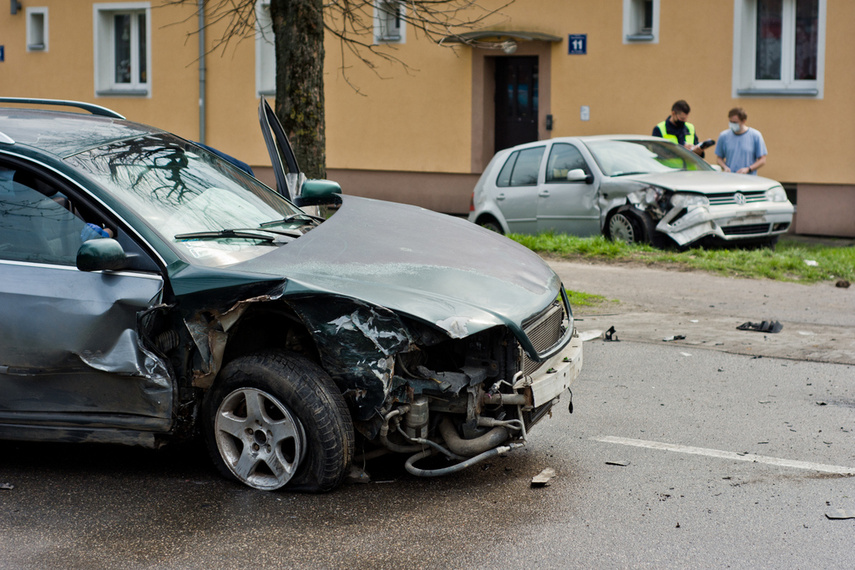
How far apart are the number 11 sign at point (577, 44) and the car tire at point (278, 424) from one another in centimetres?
1444

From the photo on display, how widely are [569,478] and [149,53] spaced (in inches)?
760

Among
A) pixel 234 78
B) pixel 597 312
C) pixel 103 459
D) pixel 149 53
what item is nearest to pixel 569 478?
pixel 103 459

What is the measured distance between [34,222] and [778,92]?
13989 mm

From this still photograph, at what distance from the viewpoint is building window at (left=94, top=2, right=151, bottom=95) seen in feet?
74.5

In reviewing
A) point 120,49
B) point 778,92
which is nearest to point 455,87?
point 778,92

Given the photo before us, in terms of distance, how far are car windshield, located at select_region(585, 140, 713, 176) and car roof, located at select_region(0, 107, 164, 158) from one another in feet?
27.9

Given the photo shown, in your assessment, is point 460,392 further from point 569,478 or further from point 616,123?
point 616,123

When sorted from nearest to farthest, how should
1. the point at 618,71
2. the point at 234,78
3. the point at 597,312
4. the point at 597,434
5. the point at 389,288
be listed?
the point at 389,288 < the point at 597,434 < the point at 597,312 < the point at 618,71 < the point at 234,78

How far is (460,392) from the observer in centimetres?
455

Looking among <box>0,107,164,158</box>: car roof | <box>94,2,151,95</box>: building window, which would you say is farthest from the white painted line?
<box>94,2,151,95</box>: building window

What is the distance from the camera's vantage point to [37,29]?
23.7m

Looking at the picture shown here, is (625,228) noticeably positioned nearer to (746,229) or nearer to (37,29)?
(746,229)

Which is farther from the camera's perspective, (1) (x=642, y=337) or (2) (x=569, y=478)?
(1) (x=642, y=337)

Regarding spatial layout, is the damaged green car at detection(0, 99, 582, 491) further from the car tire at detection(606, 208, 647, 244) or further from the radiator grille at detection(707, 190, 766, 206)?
the car tire at detection(606, 208, 647, 244)
